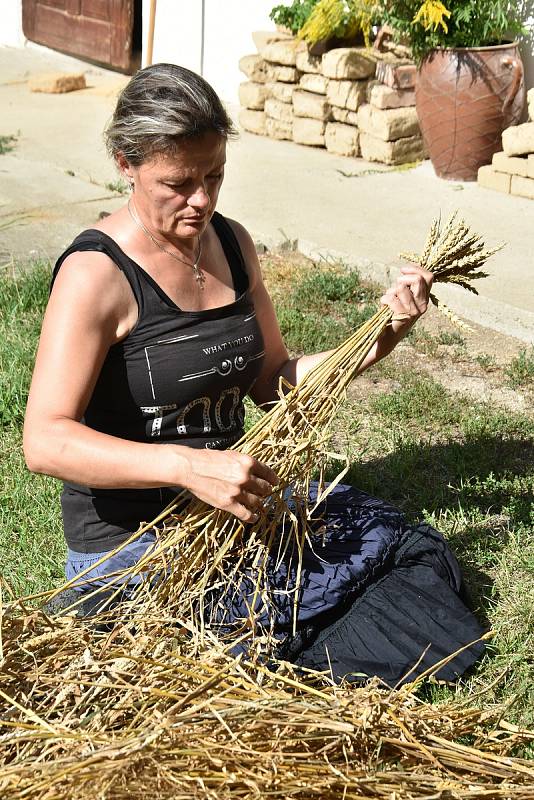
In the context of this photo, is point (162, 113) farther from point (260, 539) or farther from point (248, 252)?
point (260, 539)

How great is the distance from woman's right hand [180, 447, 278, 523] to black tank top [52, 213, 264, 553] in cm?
36

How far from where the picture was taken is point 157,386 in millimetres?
2336

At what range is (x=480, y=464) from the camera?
11.6ft

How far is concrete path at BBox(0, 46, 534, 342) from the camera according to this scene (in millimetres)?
5148

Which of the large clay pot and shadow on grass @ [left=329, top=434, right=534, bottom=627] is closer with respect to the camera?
shadow on grass @ [left=329, top=434, right=534, bottom=627]

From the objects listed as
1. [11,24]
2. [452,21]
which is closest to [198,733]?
[452,21]

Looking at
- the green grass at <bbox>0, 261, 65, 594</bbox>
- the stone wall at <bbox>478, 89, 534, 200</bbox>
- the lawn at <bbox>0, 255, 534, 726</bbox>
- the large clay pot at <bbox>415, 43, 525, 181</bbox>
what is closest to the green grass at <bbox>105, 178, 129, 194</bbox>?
the lawn at <bbox>0, 255, 534, 726</bbox>

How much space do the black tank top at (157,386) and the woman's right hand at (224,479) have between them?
1.19 ft

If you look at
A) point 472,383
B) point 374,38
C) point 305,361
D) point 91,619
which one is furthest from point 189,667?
point 374,38

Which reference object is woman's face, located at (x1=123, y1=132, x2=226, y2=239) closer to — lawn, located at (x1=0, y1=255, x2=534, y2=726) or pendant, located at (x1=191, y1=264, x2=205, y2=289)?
pendant, located at (x1=191, y1=264, x2=205, y2=289)

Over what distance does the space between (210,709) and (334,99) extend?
6.02 meters

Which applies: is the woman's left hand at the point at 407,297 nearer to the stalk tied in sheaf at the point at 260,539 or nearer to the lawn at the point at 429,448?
the stalk tied in sheaf at the point at 260,539

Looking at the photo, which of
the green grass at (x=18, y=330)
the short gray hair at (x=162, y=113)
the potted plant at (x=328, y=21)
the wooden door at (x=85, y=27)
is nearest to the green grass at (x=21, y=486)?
the green grass at (x=18, y=330)

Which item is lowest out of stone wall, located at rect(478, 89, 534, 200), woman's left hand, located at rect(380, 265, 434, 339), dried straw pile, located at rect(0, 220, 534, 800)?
dried straw pile, located at rect(0, 220, 534, 800)
